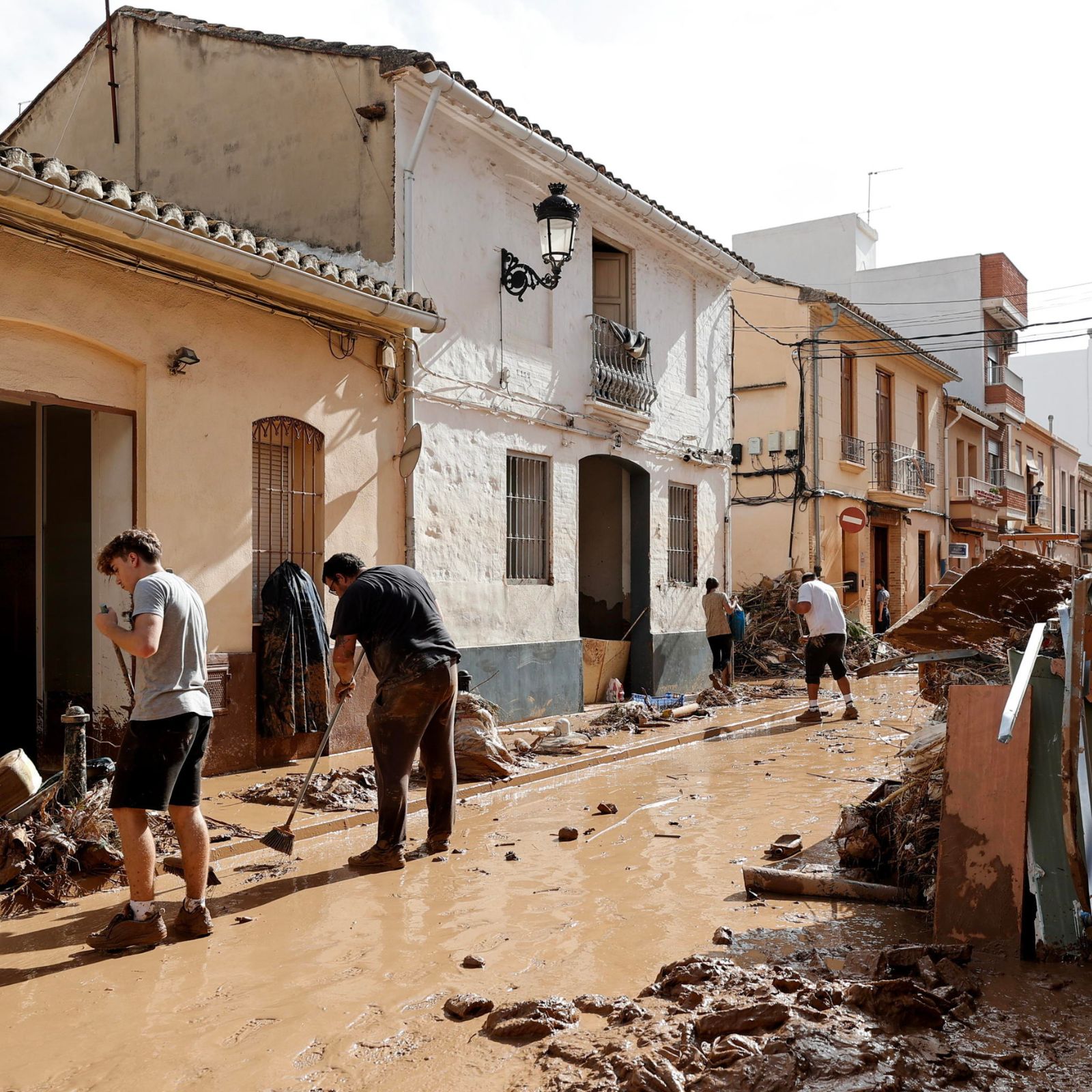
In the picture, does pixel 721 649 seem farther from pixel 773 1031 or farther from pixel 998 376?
pixel 998 376

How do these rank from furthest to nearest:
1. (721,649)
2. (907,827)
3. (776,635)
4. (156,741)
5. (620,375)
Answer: (776,635) < (721,649) < (620,375) < (907,827) < (156,741)

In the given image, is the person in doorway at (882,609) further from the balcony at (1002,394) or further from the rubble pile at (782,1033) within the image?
the rubble pile at (782,1033)

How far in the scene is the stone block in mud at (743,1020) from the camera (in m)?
3.53

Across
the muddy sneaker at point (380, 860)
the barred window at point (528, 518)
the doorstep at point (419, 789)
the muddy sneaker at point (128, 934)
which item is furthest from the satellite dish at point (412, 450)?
the muddy sneaker at point (128, 934)

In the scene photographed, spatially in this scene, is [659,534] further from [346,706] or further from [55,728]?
[55,728]

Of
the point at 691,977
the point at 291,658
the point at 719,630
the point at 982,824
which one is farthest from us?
the point at 719,630

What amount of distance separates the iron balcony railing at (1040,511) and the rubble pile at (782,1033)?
122 feet

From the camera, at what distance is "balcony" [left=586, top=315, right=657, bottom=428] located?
1353 cm

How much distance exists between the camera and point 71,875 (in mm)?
5602

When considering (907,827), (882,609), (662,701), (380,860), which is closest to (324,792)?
(380,860)

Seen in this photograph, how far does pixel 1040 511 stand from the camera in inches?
1569

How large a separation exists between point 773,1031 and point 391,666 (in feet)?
10.5

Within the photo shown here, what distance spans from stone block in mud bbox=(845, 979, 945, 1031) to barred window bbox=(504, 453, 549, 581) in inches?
332

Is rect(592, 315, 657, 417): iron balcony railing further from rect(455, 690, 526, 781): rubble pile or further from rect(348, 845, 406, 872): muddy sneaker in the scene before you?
rect(348, 845, 406, 872): muddy sneaker
